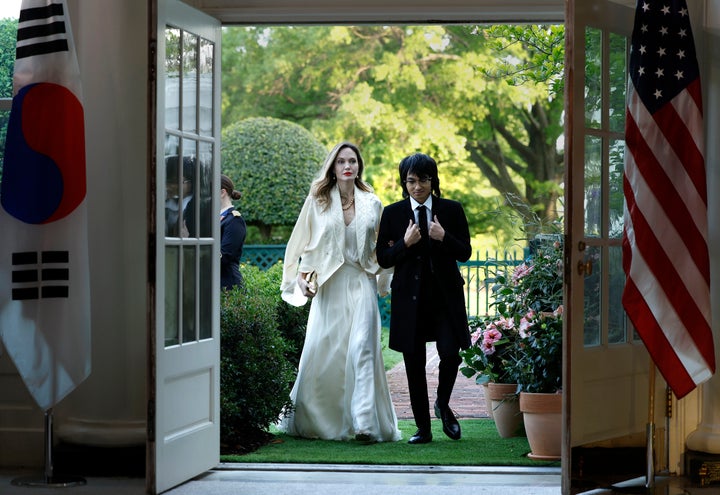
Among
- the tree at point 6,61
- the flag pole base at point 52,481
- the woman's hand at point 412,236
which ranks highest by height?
the tree at point 6,61

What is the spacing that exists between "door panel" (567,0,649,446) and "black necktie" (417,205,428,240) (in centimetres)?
161

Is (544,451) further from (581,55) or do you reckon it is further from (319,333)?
(581,55)

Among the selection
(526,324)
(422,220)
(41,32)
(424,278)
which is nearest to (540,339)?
(526,324)

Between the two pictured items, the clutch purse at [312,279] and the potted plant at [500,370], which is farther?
the clutch purse at [312,279]

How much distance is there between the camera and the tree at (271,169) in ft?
46.6

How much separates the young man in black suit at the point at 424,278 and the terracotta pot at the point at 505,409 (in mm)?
345

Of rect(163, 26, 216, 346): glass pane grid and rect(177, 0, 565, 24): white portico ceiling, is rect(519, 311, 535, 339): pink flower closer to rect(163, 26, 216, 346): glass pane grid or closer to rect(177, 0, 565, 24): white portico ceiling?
rect(177, 0, 565, 24): white portico ceiling

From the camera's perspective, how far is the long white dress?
704 centimetres

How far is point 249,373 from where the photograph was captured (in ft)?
22.0

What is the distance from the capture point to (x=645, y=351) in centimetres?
567

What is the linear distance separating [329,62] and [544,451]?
12.6 meters

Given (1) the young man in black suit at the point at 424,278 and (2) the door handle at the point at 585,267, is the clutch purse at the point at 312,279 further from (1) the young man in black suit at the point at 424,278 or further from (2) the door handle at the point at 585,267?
(2) the door handle at the point at 585,267

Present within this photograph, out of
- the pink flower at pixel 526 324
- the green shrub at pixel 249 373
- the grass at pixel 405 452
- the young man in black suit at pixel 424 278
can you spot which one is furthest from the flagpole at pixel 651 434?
the green shrub at pixel 249 373

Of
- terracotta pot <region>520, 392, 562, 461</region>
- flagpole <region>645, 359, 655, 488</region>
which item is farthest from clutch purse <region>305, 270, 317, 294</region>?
flagpole <region>645, 359, 655, 488</region>
